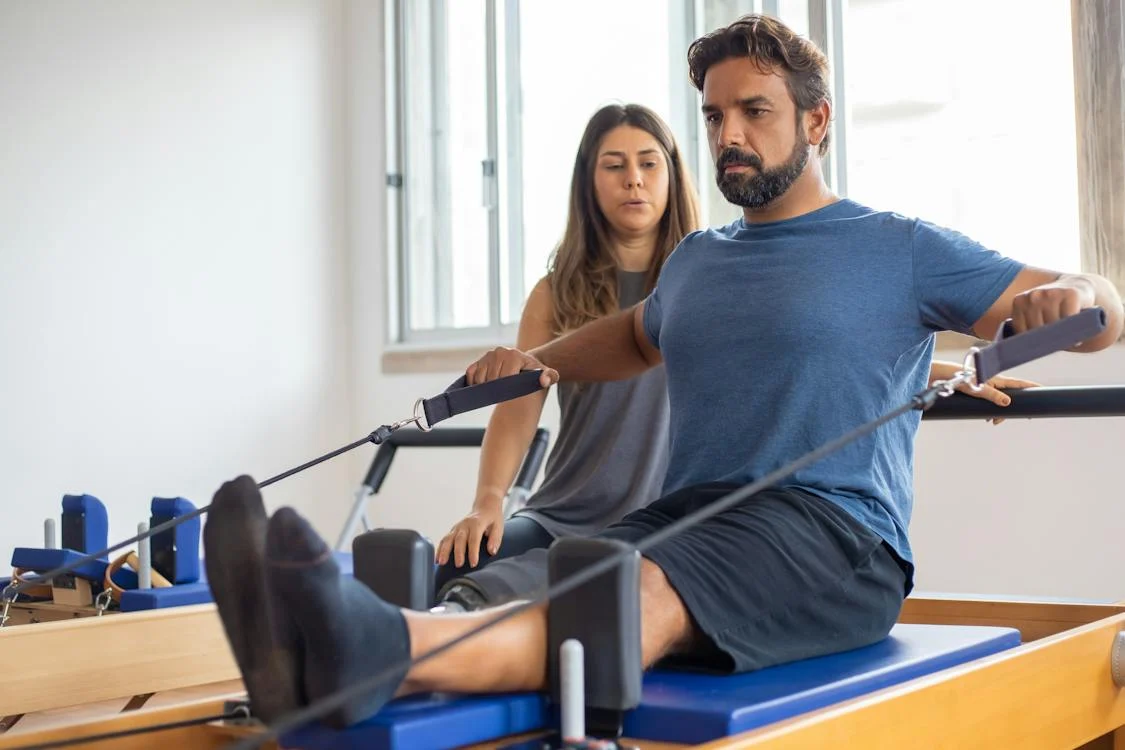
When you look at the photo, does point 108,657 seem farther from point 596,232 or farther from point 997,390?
point 997,390

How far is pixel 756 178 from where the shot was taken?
199 cm

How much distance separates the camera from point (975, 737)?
1.65 metres

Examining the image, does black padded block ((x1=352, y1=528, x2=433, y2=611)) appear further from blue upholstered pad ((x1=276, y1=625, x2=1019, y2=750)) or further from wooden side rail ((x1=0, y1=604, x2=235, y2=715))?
wooden side rail ((x1=0, y1=604, x2=235, y2=715))

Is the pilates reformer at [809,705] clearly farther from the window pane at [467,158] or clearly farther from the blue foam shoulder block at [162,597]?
the window pane at [467,158]

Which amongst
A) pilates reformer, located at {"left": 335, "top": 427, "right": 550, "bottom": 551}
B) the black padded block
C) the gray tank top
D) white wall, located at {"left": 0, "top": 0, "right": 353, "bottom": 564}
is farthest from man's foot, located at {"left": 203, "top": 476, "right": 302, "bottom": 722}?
white wall, located at {"left": 0, "top": 0, "right": 353, "bottom": 564}

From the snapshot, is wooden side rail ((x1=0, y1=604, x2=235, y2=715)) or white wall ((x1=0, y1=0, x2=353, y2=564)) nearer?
wooden side rail ((x1=0, y1=604, x2=235, y2=715))

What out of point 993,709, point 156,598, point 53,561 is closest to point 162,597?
point 156,598

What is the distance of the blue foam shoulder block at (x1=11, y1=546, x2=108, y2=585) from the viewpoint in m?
2.76

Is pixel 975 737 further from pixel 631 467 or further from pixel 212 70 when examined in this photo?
pixel 212 70

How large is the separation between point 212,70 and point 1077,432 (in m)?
3.84

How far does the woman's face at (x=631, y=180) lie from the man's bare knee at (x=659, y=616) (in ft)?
3.79

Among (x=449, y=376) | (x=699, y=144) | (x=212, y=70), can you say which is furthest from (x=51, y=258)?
(x=699, y=144)

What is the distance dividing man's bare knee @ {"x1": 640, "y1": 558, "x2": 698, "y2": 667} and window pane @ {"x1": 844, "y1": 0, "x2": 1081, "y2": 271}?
2.85m

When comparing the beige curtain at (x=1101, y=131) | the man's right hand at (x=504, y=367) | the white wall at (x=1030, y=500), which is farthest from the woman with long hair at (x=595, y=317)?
the beige curtain at (x=1101, y=131)
